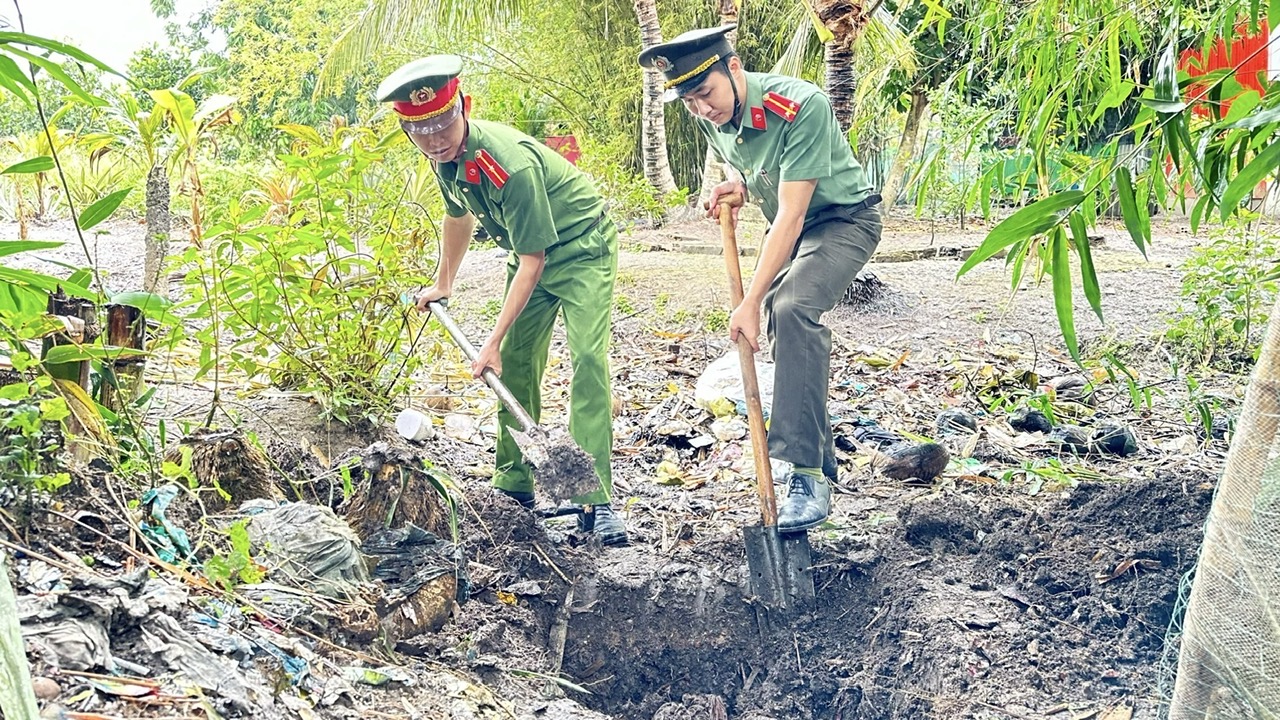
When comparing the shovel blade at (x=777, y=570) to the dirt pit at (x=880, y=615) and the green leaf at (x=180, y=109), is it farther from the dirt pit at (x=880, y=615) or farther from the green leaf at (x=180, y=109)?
the green leaf at (x=180, y=109)

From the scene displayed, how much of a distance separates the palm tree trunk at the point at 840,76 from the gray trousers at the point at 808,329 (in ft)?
9.42

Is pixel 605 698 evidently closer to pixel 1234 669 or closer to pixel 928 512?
pixel 928 512

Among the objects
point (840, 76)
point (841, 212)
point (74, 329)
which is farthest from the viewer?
point (840, 76)

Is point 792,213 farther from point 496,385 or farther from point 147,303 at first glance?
point 147,303

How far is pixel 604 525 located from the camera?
409 centimetres

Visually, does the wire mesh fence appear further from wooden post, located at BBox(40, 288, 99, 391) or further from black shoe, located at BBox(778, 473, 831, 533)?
wooden post, located at BBox(40, 288, 99, 391)

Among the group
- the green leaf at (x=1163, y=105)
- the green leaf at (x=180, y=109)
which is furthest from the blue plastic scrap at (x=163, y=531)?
the green leaf at (x=1163, y=105)

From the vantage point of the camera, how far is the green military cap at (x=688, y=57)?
3.54 m

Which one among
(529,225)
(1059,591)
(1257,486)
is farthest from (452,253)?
(1257,486)

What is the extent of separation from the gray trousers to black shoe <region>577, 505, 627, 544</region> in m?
0.69

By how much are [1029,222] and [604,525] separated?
2755mm

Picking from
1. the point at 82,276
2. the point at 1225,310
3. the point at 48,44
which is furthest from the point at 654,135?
the point at 48,44

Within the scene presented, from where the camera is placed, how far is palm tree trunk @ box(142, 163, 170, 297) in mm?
4211

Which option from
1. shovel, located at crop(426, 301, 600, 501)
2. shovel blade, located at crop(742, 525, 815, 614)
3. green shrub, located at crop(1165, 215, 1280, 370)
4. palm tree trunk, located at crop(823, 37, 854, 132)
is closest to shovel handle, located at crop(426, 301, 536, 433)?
shovel, located at crop(426, 301, 600, 501)
